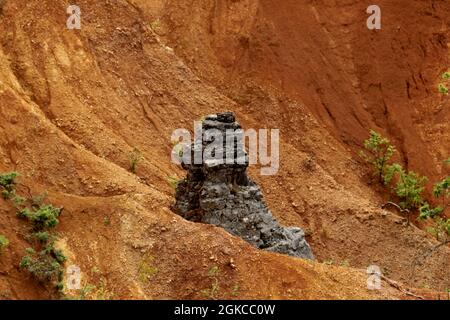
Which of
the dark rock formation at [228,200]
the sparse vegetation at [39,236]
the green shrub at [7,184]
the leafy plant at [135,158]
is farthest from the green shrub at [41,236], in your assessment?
the leafy plant at [135,158]

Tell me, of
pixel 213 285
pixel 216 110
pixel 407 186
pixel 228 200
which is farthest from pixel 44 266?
pixel 407 186

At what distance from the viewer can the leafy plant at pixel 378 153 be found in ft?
83.3

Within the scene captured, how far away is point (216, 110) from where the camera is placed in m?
25.0

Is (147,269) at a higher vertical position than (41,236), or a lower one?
lower

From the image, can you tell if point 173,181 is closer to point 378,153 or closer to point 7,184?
point 7,184

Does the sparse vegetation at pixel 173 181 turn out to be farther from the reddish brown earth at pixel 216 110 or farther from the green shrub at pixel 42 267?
the green shrub at pixel 42 267

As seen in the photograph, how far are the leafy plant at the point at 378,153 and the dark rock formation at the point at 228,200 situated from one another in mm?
6902

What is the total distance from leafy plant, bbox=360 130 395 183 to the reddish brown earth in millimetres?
428

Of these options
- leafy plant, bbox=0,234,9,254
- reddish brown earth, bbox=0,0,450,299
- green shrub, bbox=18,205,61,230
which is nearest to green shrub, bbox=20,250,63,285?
reddish brown earth, bbox=0,0,450,299

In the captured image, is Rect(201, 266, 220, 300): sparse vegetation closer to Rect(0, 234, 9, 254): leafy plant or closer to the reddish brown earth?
the reddish brown earth

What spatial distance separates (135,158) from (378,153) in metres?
7.56

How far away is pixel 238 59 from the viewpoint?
87.4ft

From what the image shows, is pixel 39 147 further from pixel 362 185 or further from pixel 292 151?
pixel 362 185
